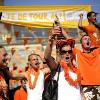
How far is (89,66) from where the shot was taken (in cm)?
459

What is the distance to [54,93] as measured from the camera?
3820 millimetres

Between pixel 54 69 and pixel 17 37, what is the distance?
4.39 metres

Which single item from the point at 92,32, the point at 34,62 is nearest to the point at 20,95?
the point at 34,62

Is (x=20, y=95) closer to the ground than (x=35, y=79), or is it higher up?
closer to the ground

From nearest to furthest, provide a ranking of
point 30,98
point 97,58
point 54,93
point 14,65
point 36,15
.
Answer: point 54,93, point 30,98, point 97,58, point 14,65, point 36,15

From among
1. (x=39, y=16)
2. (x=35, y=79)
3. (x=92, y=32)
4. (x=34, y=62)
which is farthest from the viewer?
(x=39, y=16)

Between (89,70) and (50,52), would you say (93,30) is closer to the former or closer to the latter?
(89,70)

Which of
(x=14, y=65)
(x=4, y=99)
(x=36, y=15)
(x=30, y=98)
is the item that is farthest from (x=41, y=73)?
(x=36, y=15)

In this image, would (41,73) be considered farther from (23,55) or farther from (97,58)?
(23,55)

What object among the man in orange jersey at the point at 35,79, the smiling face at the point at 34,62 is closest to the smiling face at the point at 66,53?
the man in orange jersey at the point at 35,79

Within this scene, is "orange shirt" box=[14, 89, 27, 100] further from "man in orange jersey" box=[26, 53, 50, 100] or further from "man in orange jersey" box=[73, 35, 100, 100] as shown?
"man in orange jersey" box=[73, 35, 100, 100]

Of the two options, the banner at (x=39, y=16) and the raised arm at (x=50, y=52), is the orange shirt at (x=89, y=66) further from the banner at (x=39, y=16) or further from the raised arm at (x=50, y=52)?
the banner at (x=39, y=16)

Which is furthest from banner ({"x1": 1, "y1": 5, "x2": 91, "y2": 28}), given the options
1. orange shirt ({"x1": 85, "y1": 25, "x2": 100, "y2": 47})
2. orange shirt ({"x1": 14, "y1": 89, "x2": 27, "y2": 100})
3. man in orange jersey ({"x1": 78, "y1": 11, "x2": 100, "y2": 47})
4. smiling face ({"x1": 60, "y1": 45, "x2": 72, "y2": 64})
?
smiling face ({"x1": 60, "y1": 45, "x2": 72, "y2": 64})

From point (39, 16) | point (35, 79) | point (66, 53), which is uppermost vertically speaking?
point (39, 16)
